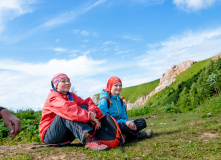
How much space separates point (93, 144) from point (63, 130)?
2.18 feet

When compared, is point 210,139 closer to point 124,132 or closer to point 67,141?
point 124,132

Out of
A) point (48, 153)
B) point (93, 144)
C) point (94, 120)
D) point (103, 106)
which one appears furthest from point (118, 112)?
point (48, 153)

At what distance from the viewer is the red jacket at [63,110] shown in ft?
13.4

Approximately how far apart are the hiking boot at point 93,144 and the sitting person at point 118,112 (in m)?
0.78

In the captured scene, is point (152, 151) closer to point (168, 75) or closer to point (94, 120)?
point (94, 120)

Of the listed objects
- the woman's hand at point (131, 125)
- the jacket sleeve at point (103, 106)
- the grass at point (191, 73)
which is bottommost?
the woman's hand at point (131, 125)

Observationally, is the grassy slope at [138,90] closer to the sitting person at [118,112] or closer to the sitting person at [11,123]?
the sitting person at [118,112]

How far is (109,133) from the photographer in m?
4.65

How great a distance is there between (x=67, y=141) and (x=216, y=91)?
35975 mm

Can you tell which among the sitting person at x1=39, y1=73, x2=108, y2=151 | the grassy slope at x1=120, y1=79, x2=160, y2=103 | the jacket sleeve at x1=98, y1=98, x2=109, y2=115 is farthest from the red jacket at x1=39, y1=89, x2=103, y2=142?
the grassy slope at x1=120, y1=79, x2=160, y2=103

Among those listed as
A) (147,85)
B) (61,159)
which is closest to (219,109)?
(61,159)

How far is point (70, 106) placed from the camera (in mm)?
4125

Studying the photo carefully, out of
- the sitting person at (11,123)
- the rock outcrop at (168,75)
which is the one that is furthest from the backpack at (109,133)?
the rock outcrop at (168,75)

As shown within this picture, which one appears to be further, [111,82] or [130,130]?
[111,82]
